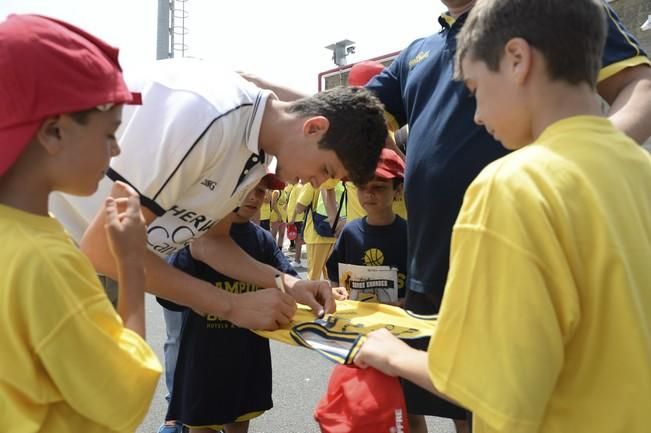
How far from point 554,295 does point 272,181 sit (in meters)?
1.74

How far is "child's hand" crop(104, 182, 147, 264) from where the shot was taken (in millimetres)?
1351

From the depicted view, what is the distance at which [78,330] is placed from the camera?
112 cm

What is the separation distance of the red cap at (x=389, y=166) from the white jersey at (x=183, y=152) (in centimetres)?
128

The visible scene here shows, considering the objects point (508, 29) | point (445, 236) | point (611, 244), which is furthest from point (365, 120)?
point (611, 244)

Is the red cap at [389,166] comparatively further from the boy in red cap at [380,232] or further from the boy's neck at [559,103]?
the boy's neck at [559,103]

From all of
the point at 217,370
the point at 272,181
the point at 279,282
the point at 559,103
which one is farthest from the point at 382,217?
the point at 559,103

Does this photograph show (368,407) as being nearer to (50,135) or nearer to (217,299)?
(217,299)

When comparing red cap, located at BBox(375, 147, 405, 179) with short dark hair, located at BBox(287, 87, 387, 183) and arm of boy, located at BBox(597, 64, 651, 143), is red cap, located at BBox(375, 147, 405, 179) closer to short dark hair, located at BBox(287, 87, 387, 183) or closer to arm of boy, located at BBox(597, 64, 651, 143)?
short dark hair, located at BBox(287, 87, 387, 183)

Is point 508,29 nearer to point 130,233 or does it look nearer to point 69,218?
point 130,233

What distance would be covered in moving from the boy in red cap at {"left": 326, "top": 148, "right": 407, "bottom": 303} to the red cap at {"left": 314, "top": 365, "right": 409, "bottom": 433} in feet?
5.52

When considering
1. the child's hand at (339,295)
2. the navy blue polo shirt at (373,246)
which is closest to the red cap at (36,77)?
the child's hand at (339,295)

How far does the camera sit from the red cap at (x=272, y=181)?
2.41 m

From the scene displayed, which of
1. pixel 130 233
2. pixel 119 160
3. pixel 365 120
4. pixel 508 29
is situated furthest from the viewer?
pixel 365 120

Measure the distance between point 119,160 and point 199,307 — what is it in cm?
59
